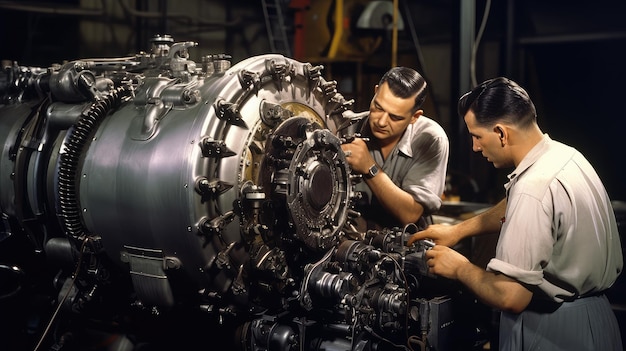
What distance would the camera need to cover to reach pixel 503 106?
97.5 inches

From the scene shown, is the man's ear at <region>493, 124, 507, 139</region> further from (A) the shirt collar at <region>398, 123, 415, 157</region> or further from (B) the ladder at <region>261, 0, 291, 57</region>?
(B) the ladder at <region>261, 0, 291, 57</region>

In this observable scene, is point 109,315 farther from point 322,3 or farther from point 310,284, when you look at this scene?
point 322,3

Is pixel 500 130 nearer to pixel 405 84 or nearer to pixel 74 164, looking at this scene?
pixel 405 84

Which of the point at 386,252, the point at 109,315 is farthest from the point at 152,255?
the point at 386,252

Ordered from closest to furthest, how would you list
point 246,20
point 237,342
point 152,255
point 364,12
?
point 152,255 < point 237,342 < point 364,12 < point 246,20

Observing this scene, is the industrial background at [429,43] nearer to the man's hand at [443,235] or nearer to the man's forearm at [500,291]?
the man's hand at [443,235]

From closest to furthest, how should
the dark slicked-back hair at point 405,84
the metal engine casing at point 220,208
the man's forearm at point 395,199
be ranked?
the metal engine casing at point 220,208, the man's forearm at point 395,199, the dark slicked-back hair at point 405,84

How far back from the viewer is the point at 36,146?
297 centimetres

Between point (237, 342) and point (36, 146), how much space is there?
4.05 ft

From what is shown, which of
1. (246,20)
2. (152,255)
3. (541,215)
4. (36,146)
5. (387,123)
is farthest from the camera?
(246,20)

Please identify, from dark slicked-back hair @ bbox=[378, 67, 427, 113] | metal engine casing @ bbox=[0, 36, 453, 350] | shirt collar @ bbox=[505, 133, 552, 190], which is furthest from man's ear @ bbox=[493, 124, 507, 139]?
dark slicked-back hair @ bbox=[378, 67, 427, 113]

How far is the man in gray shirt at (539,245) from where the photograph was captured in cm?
234

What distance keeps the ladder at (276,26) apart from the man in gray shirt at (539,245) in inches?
211

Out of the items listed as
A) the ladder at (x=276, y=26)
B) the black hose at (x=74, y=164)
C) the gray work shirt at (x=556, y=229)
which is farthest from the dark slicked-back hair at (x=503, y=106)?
the ladder at (x=276, y=26)
